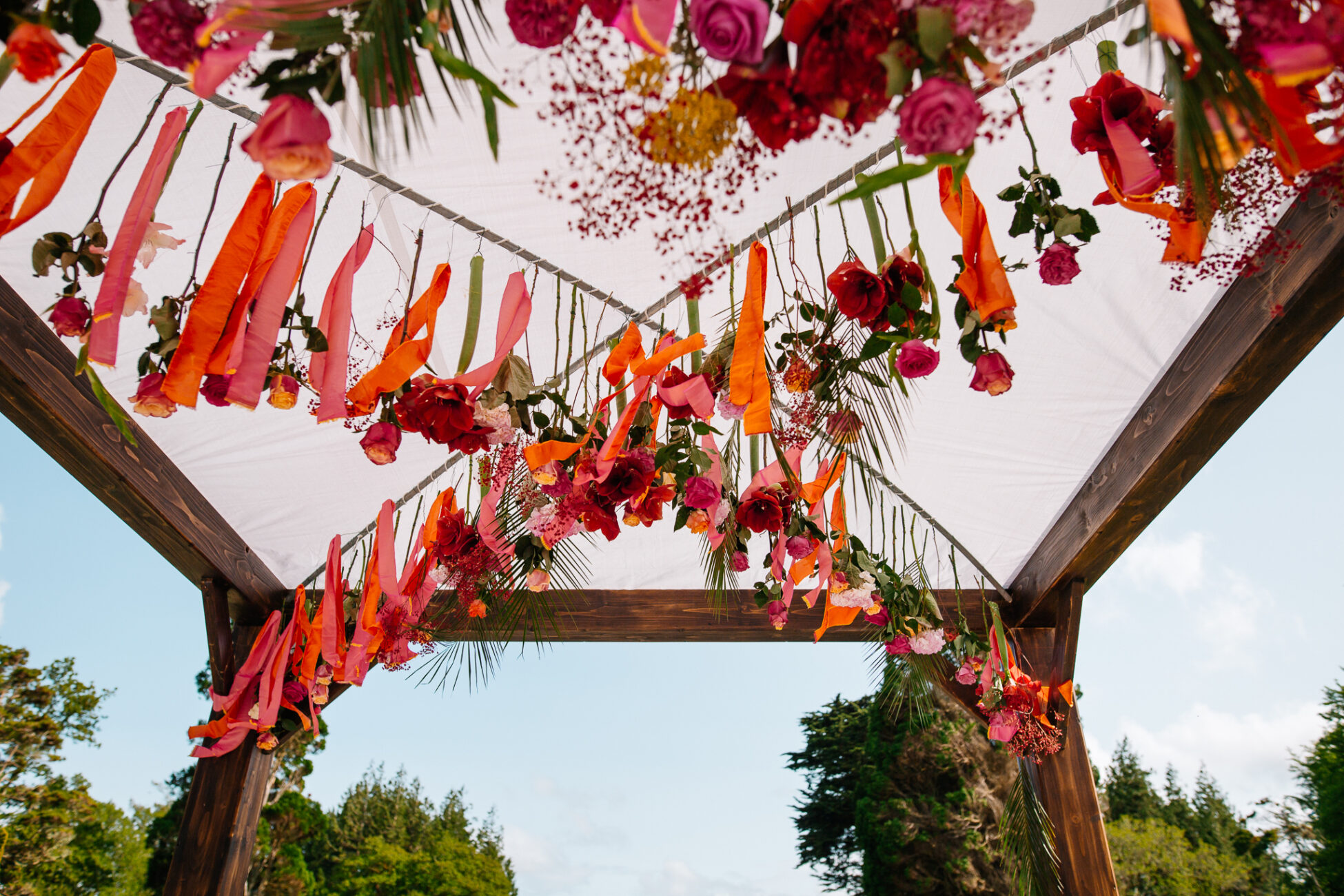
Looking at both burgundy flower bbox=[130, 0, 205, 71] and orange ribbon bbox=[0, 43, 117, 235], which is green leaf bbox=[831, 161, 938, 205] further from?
orange ribbon bbox=[0, 43, 117, 235]

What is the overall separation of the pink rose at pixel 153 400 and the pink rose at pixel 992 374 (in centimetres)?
127

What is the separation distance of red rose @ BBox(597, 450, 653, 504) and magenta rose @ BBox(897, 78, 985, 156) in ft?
3.09

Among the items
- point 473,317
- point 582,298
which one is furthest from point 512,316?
point 582,298

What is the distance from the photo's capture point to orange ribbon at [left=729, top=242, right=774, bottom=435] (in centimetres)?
138

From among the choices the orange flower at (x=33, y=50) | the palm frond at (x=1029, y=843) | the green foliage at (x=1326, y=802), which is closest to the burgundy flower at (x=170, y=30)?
the orange flower at (x=33, y=50)

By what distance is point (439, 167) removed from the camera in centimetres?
173

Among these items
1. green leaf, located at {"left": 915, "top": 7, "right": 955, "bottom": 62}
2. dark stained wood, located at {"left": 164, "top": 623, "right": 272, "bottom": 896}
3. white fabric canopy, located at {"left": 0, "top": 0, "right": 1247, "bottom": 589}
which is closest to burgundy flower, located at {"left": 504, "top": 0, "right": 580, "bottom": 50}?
green leaf, located at {"left": 915, "top": 7, "right": 955, "bottom": 62}

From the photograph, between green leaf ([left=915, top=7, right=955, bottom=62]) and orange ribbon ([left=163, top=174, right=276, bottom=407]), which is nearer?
green leaf ([left=915, top=7, right=955, bottom=62])

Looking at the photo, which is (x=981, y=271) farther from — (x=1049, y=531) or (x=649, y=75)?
(x=1049, y=531)

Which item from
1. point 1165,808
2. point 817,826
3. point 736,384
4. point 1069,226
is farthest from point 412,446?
point 1165,808

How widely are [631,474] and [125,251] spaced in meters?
0.87

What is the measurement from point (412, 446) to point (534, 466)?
3.82 ft

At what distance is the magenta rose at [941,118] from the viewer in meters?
0.62

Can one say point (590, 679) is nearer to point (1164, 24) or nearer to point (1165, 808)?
point (1165, 808)
